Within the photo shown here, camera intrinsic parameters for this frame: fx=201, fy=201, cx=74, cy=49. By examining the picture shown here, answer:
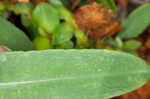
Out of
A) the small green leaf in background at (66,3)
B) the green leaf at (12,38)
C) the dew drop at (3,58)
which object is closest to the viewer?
the dew drop at (3,58)

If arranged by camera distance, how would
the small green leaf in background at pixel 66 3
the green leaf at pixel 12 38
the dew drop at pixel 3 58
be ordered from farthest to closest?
1. the small green leaf in background at pixel 66 3
2. the green leaf at pixel 12 38
3. the dew drop at pixel 3 58

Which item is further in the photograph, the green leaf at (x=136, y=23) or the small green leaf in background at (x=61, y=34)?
the green leaf at (x=136, y=23)

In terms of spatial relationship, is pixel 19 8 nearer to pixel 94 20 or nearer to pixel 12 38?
pixel 12 38

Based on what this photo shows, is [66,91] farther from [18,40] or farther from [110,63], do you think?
[18,40]

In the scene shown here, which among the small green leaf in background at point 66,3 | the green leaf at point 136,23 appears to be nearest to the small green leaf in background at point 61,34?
the small green leaf in background at point 66,3

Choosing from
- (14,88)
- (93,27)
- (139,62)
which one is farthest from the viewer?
(93,27)

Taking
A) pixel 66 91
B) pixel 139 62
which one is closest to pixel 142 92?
pixel 139 62

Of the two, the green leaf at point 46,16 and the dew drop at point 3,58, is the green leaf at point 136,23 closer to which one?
the green leaf at point 46,16
